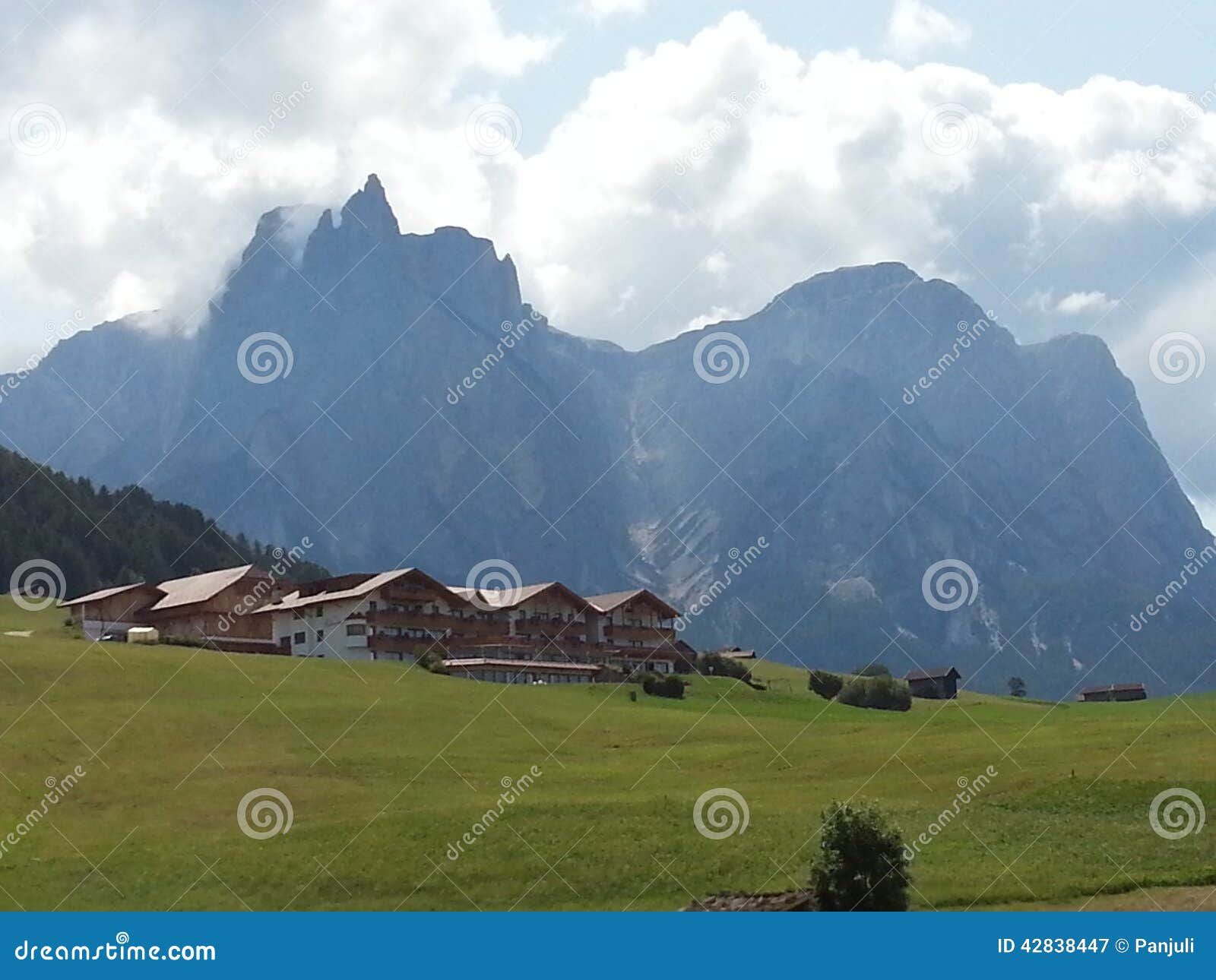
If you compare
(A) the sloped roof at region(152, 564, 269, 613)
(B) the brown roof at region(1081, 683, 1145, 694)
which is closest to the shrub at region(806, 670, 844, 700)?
(B) the brown roof at region(1081, 683, 1145, 694)

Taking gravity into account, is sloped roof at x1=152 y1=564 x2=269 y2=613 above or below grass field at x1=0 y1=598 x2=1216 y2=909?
above

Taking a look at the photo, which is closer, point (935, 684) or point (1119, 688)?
point (935, 684)

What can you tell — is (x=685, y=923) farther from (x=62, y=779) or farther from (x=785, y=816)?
(x=62, y=779)

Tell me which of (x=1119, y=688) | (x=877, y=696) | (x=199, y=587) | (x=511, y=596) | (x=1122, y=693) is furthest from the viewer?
(x=1119, y=688)

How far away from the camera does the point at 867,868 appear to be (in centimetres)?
4197

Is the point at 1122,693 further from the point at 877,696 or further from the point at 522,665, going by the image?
the point at 522,665

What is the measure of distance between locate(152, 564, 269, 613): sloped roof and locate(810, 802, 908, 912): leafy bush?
340ft

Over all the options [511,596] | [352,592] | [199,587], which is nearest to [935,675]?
[511,596]

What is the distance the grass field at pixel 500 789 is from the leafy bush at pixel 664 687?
38.9 feet

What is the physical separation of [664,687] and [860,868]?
67046mm

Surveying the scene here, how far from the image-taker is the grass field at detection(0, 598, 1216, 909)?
4850cm

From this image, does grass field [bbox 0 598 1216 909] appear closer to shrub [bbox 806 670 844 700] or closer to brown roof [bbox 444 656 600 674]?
brown roof [bbox 444 656 600 674]

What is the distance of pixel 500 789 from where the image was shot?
63.3 meters

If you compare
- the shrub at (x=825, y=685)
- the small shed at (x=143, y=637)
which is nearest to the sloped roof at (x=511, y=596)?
the shrub at (x=825, y=685)
